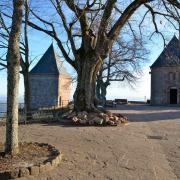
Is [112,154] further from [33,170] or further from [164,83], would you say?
[164,83]

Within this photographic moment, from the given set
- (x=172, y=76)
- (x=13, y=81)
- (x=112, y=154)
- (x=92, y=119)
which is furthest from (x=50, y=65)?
(x=13, y=81)

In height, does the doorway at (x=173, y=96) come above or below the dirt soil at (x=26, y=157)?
above

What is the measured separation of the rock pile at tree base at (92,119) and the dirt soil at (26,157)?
809 cm

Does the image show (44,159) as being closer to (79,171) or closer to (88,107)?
(79,171)

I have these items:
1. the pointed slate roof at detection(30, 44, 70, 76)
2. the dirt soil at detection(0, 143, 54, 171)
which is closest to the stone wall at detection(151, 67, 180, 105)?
the pointed slate roof at detection(30, 44, 70, 76)

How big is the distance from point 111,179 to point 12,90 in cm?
332

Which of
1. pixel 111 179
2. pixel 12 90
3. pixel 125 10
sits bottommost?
pixel 111 179

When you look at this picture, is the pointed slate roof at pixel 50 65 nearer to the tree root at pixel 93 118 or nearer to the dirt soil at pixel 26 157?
the tree root at pixel 93 118

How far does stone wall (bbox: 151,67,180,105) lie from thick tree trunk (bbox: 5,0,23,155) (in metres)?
52.6

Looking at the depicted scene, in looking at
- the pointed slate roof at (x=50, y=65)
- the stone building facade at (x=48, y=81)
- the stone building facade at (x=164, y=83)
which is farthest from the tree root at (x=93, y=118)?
the stone building facade at (x=164, y=83)

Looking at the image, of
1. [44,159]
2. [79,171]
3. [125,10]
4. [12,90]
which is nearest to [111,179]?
[79,171]

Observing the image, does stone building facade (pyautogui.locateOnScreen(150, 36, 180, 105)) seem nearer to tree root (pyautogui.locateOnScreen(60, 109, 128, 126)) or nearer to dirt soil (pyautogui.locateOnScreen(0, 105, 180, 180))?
tree root (pyautogui.locateOnScreen(60, 109, 128, 126))

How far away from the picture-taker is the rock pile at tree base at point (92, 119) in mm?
18531

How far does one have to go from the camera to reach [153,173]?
852cm
